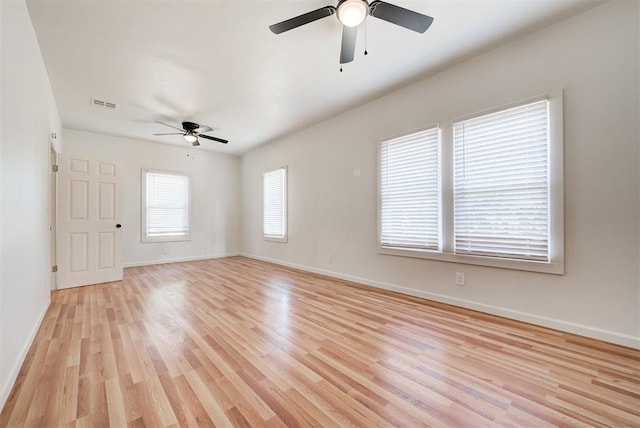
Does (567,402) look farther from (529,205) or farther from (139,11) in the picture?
(139,11)

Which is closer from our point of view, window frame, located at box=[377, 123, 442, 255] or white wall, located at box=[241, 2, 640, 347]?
white wall, located at box=[241, 2, 640, 347]

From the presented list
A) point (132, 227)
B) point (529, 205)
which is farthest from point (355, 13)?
point (132, 227)

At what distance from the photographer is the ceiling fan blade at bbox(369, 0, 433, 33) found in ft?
6.16

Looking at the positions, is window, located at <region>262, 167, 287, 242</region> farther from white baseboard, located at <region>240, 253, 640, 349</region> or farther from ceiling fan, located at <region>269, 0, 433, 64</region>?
ceiling fan, located at <region>269, 0, 433, 64</region>

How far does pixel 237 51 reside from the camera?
9.33ft

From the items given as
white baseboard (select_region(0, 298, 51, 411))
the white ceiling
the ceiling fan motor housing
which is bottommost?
white baseboard (select_region(0, 298, 51, 411))

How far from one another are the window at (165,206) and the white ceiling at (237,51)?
195 centimetres

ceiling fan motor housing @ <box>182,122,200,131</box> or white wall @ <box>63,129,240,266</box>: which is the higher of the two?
ceiling fan motor housing @ <box>182,122,200,131</box>

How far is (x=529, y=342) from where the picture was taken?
226 cm

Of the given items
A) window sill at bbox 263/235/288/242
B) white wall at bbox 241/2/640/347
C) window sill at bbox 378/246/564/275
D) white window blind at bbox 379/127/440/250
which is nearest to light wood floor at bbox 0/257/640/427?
white wall at bbox 241/2/640/347

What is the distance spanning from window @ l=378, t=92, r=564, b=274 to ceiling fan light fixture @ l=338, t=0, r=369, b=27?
5.84 ft

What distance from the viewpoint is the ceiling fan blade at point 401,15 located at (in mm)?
1879

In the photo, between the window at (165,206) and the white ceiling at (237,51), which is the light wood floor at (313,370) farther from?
the window at (165,206)

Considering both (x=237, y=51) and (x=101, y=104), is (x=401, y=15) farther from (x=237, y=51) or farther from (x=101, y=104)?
(x=101, y=104)
